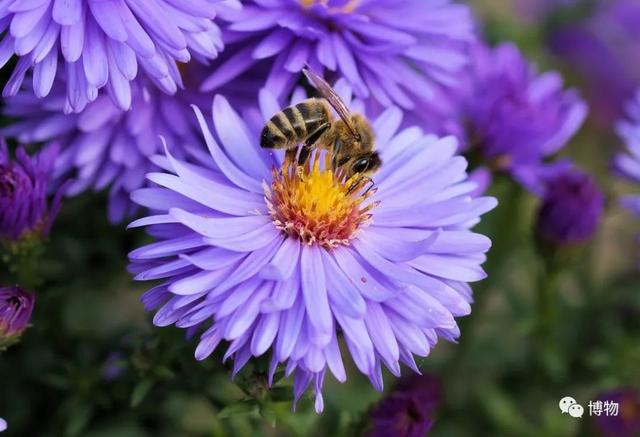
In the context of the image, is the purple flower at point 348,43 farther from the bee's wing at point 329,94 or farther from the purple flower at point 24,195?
the purple flower at point 24,195

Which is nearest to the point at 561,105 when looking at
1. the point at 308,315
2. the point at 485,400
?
the point at 485,400

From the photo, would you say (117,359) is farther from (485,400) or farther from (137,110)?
(485,400)

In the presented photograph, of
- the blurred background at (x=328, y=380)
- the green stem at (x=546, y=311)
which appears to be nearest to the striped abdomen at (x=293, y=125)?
the blurred background at (x=328, y=380)

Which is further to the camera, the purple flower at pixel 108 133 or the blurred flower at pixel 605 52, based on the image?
the blurred flower at pixel 605 52

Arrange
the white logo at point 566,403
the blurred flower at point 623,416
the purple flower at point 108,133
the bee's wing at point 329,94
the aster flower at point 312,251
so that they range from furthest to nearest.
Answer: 1. the white logo at point 566,403
2. the blurred flower at point 623,416
3. the purple flower at point 108,133
4. the bee's wing at point 329,94
5. the aster flower at point 312,251

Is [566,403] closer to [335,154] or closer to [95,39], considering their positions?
[335,154]

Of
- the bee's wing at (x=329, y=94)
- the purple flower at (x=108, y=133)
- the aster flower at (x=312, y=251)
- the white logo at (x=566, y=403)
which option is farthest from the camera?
the white logo at (x=566, y=403)

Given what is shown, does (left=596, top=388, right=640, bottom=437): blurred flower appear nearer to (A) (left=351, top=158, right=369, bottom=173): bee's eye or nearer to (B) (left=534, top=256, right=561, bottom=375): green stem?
(B) (left=534, top=256, right=561, bottom=375): green stem
